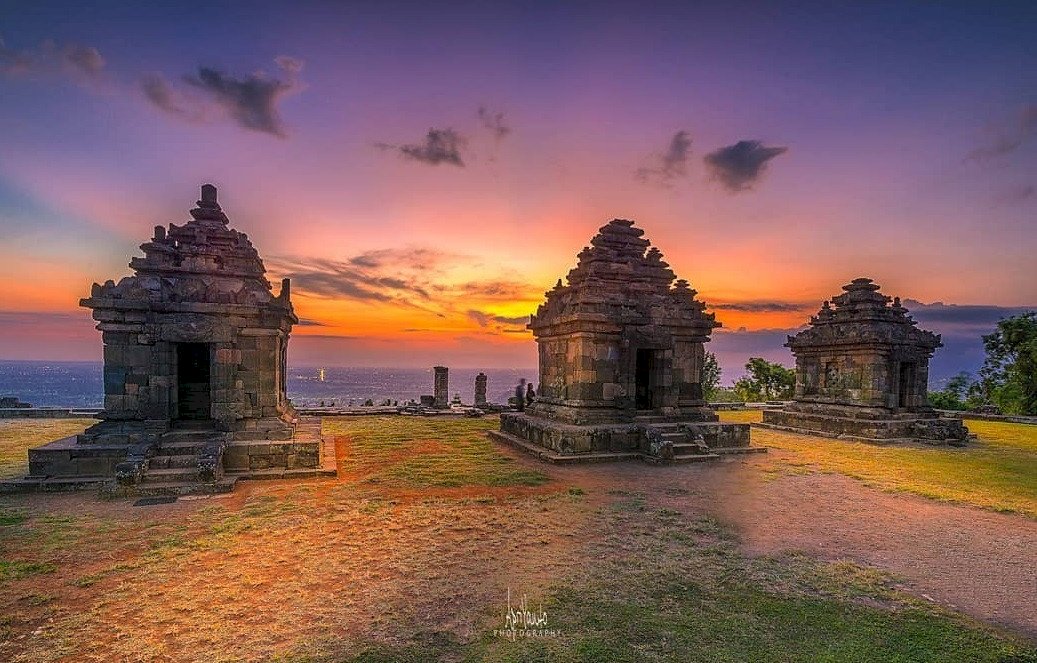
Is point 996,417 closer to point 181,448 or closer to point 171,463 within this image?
point 181,448

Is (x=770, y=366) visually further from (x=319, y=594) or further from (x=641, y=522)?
(x=319, y=594)

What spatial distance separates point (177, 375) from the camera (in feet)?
39.8

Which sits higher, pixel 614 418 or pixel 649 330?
pixel 649 330

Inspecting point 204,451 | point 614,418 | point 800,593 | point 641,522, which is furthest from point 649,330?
point 204,451

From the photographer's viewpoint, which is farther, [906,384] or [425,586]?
[906,384]

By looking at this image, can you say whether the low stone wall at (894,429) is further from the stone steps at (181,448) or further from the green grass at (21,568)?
the green grass at (21,568)

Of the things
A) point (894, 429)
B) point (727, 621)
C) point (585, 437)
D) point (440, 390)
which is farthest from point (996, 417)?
point (727, 621)

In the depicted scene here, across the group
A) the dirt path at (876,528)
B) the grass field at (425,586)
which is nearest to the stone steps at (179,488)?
the grass field at (425,586)

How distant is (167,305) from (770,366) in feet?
116

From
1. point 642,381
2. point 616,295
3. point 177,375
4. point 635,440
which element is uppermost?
point 616,295

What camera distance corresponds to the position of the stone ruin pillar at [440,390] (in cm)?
2603

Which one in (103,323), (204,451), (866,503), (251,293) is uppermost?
(251,293)

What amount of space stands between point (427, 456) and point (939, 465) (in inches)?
568

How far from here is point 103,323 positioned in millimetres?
11539
